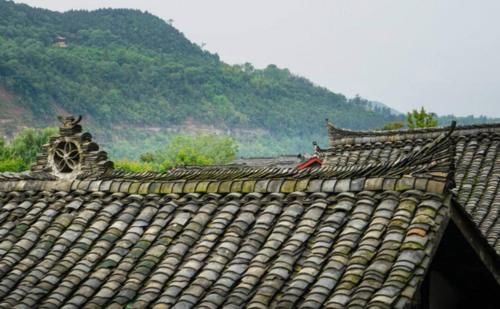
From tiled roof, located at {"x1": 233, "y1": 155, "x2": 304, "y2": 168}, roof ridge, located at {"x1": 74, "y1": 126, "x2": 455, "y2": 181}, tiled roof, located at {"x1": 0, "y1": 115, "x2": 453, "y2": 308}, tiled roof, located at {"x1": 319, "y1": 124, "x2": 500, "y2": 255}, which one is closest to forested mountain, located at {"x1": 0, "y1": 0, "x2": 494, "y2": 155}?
tiled roof, located at {"x1": 233, "y1": 155, "x2": 304, "y2": 168}

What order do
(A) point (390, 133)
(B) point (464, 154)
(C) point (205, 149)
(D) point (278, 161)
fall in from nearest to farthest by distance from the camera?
(B) point (464, 154), (A) point (390, 133), (D) point (278, 161), (C) point (205, 149)

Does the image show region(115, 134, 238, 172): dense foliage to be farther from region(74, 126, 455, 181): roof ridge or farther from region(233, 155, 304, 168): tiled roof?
region(74, 126, 455, 181): roof ridge

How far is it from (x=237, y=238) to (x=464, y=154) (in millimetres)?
11093

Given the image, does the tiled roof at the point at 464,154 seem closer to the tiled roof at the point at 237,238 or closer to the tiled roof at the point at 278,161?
the tiled roof at the point at 237,238

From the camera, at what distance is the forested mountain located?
122 metres

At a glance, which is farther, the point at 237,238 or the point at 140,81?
the point at 140,81

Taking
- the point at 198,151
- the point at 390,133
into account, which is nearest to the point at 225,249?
the point at 390,133

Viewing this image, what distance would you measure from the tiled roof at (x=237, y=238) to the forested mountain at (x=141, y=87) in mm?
102484

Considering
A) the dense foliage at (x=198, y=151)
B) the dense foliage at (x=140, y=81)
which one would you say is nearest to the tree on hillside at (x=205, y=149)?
the dense foliage at (x=198, y=151)

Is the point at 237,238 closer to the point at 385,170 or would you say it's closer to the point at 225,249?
the point at 225,249

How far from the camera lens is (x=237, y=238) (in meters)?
7.58

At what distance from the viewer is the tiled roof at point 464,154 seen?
1509 centimetres

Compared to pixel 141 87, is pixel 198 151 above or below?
below

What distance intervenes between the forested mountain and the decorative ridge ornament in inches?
3975
